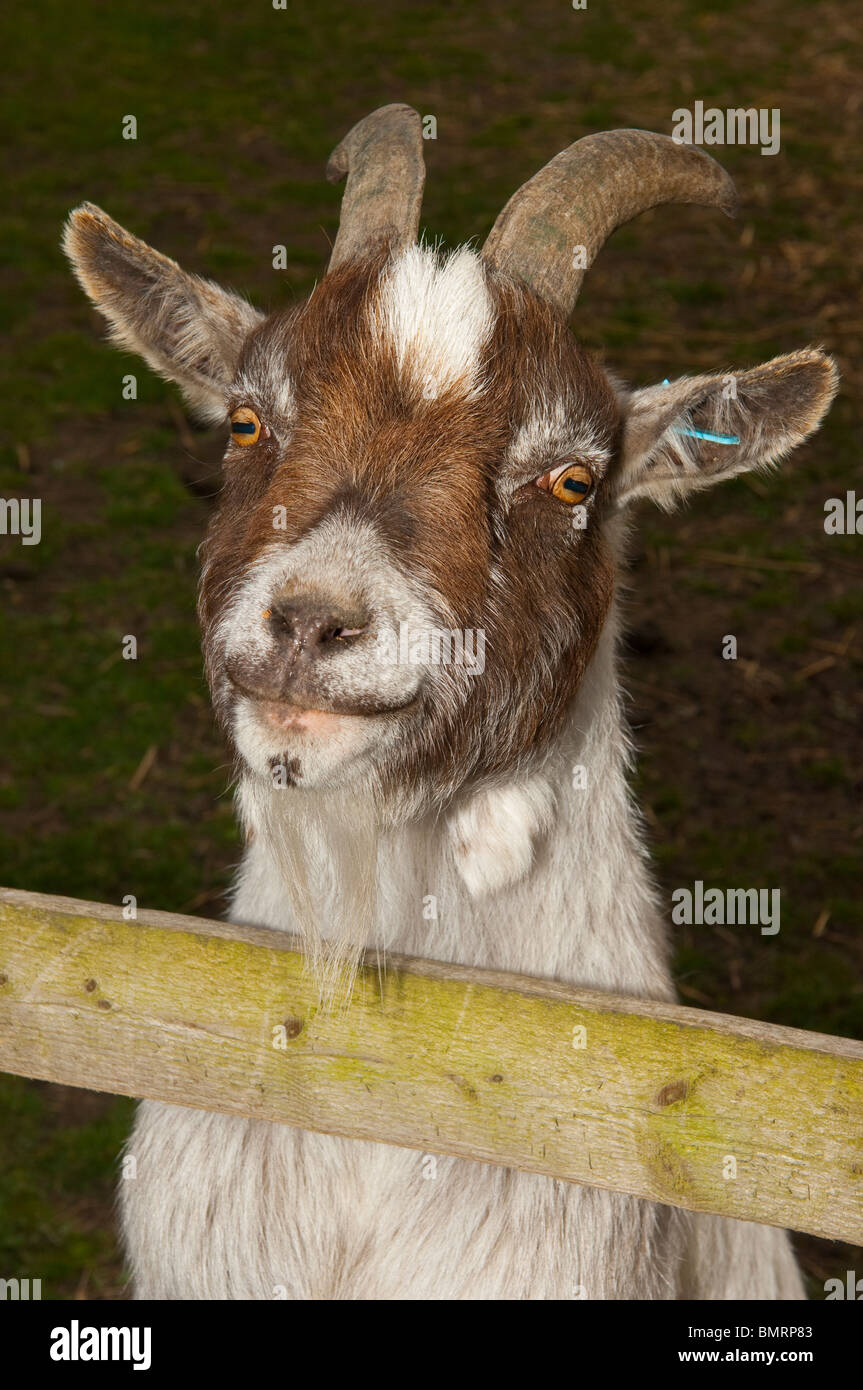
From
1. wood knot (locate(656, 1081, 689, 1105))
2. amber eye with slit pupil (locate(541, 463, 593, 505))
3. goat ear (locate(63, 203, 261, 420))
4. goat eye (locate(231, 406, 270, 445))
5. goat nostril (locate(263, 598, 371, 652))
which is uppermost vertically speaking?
goat ear (locate(63, 203, 261, 420))

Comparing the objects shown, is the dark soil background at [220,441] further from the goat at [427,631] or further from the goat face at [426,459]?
the goat face at [426,459]

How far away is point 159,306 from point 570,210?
38.6 inches

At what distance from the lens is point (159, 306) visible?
342 cm

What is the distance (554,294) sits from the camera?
123 inches

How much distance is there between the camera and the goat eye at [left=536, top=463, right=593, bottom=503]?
3.01 meters

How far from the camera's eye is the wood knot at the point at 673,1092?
7.85 ft

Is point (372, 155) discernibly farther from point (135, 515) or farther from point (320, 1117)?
point (135, 515)

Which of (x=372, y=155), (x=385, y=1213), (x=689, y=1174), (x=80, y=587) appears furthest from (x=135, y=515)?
(x=689, y=1174)

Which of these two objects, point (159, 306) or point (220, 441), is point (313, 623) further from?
point (220, 441)

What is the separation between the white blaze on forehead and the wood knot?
1.37 m

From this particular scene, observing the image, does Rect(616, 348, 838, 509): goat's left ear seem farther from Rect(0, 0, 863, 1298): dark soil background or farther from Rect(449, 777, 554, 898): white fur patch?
Rect(0, 0, 863, 1298): dark soil background

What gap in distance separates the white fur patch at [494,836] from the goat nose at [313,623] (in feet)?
2.62

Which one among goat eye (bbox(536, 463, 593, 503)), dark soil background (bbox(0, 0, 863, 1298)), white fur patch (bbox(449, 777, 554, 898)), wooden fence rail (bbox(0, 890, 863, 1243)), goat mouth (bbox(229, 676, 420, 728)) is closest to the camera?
wooden fence rail (bbox(0, 890, 863, 1243))

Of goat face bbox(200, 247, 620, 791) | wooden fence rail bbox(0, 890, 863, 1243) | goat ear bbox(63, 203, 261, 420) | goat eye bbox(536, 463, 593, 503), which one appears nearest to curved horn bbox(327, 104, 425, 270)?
goat face bbox(200, 247, 620, 791)
